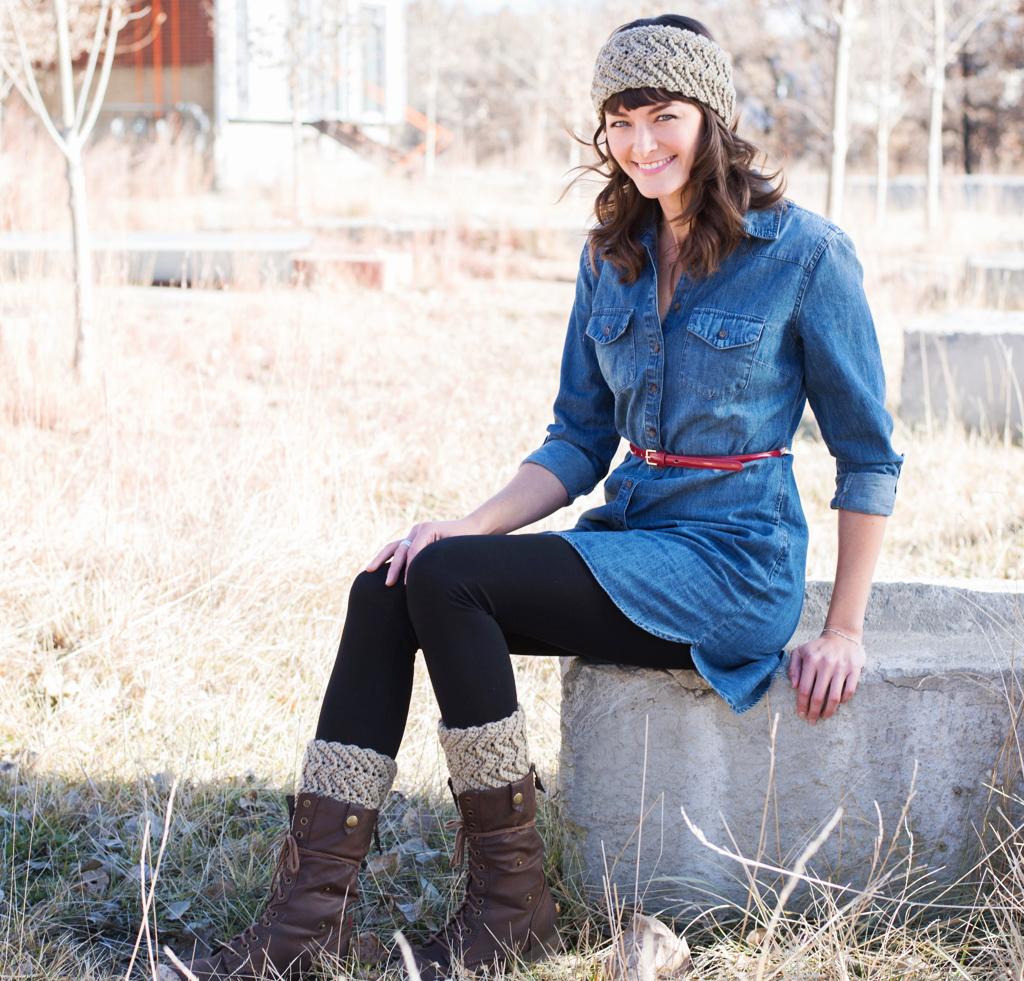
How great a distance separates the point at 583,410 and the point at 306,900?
3.29 feet

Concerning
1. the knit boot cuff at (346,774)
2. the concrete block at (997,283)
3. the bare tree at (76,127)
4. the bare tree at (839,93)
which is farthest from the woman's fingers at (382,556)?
the concrete block at (997,283)

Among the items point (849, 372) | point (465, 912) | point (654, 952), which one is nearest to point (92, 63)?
point (849, 372)

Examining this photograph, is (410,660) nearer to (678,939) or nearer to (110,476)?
(678,939)

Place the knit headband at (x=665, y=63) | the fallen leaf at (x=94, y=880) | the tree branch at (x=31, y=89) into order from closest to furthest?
1. the knit headband at (x=665, y=63)
2. the fallen leaf at (x=94, y=880)
3. the tree branch at (x=31, y=89)

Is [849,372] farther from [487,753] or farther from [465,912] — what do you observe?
[465,912]

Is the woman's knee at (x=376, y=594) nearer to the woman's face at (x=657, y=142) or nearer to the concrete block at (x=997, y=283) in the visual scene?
the woman's face at (x=657, y=142)

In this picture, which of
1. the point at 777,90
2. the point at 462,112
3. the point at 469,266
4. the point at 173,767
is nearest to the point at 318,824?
the point at 173,767

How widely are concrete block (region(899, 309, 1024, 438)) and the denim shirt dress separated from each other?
379 cm

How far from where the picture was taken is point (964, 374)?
593 centimetres

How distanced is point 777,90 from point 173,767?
2618cm

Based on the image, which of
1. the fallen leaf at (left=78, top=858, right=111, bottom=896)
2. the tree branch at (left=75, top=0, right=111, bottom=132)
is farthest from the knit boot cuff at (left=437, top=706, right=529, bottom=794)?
the tree branch at (left=75, top=0, right=111, bottom=132)

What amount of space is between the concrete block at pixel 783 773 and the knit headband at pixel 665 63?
0.97 meters

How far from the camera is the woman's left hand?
7.11 ft

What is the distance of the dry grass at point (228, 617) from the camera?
7.49ft
